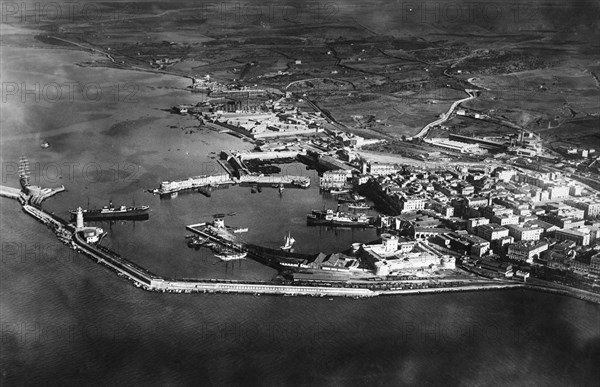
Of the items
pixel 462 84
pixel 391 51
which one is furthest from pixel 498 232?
pixel 391 51

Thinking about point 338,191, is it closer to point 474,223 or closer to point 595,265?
point 474,223

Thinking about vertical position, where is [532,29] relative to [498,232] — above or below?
above

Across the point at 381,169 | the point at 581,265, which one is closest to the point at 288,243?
the point at 581,265

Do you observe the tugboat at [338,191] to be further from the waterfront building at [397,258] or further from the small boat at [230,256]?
the small boat at [230,256]

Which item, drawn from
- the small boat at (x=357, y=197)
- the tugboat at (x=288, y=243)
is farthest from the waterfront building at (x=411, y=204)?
the tugboat at (x=288, y=243)

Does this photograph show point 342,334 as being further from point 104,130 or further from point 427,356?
point 104,130

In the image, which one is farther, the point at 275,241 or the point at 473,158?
the point at 473,158
